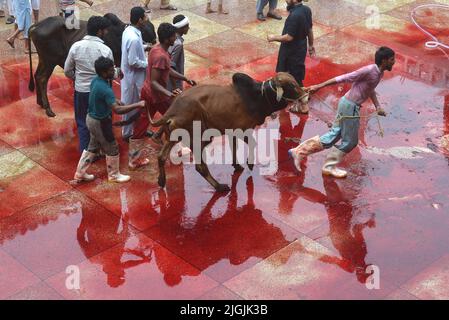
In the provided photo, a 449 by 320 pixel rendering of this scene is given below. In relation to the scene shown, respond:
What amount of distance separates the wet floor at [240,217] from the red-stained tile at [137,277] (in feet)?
0.05

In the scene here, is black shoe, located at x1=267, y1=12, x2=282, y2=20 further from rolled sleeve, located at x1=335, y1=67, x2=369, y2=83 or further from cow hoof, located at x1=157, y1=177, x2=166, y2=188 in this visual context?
cow hoof, located at x1=157, y1=177, x2=166, y2=188

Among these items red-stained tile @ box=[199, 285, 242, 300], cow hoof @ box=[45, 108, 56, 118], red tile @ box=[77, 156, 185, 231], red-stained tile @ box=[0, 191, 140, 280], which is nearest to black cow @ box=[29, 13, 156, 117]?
cow hoof @ box=[45, 108, 56, 118]

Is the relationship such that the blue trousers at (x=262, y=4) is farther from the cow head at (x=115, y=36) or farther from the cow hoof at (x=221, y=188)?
the cow hoof at (x=221, y=188)

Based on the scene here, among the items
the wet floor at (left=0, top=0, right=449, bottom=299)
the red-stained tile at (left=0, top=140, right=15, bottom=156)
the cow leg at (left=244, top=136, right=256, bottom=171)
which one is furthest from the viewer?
the red-stained tile at (left=0, top=140, right=15, bottom=156)

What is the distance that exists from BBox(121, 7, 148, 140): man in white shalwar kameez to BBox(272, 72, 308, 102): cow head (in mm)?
1702

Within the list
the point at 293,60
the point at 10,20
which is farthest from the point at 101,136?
the point at 10,20

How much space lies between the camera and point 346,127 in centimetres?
876

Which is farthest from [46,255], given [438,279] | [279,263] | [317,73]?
[317,73]

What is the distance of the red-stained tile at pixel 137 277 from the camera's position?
7.17m

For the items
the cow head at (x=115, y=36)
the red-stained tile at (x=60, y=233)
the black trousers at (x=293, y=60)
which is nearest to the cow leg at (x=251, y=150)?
the red-stained tile at (x=60, y=233)

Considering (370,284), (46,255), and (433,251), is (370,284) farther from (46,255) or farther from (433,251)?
(46,255)

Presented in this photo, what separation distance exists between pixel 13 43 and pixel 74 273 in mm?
6286

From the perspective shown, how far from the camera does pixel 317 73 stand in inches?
470

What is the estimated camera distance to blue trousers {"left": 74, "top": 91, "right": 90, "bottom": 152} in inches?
360
